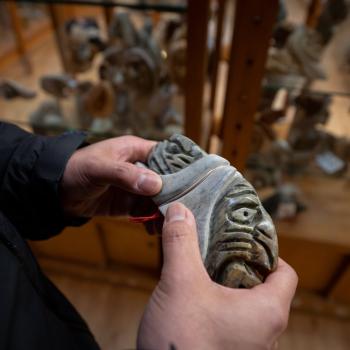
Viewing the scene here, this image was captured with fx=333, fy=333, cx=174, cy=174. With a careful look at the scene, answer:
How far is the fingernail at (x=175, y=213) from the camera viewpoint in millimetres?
575

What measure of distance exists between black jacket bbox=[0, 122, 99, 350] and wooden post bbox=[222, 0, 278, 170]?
1.36 feet

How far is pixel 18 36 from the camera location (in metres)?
1.90

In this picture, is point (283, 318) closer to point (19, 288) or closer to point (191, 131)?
point (19, 288)

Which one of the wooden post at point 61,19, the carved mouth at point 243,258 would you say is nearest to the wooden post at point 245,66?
the carved mouth at point 243,258

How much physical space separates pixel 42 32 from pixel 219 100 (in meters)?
1.25

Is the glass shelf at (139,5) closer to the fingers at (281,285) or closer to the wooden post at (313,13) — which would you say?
the wooden post at (313,13)

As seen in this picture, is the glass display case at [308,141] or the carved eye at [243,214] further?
the glass display case at [308,141]

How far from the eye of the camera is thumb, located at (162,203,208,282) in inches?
20.0

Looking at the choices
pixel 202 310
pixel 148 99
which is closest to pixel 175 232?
pixel 202 310

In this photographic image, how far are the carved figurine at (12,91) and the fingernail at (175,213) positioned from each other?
44.7 inches

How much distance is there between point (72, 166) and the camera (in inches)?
30.6

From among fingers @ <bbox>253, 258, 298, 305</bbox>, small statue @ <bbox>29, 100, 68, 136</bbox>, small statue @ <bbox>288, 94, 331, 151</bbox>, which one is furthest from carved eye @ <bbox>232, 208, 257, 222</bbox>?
small statue @ <bbox>29, 100, 68, 136</bbox>

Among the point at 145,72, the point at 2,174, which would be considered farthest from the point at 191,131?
the point at 2,174

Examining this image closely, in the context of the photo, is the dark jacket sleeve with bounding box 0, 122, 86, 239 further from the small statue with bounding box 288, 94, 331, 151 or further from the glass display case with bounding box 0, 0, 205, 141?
the small statue with bounding box 288, 94, 331, 151
